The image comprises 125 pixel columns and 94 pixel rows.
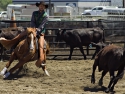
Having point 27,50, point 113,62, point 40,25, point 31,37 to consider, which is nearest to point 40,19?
point 40,25

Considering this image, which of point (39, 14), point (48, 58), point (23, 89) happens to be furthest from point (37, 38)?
point (48, 58)

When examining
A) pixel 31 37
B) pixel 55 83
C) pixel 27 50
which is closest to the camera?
pixel 55 83

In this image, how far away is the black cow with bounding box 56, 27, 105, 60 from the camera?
1413 cm

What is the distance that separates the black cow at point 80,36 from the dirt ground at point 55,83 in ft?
10.8

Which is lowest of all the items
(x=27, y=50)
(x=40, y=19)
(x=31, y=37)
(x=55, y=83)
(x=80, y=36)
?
(x=80, y=36)

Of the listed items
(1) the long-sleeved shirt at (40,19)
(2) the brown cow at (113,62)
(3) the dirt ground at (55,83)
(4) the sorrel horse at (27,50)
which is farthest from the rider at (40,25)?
(2) the brown cow at (113,62)

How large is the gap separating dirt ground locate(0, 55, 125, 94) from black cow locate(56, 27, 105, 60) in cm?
328

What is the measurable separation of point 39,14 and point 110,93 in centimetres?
288

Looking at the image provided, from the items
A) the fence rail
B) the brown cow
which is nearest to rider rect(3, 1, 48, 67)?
the brown cow

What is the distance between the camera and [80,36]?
14.3m

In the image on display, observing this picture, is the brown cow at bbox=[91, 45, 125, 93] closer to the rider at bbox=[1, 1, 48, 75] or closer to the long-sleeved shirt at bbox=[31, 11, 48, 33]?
the rider at bbox=[1, 1, 48, 75]

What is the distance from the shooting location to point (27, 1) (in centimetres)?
6278

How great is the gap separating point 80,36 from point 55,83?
6189mm

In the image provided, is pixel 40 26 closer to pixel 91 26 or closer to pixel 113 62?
pixel 113 62
